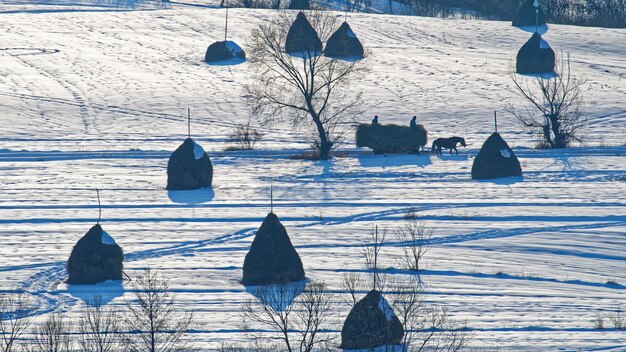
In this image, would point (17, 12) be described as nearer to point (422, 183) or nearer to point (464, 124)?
point (464, 124)

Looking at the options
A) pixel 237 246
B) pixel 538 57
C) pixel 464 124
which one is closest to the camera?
pixel 237 246

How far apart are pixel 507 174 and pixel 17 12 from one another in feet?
143

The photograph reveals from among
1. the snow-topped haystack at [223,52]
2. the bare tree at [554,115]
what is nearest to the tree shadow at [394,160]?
the bare tree at [554,115]

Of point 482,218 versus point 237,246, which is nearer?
point 237,246

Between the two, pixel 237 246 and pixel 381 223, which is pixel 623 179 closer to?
pixel 381 223

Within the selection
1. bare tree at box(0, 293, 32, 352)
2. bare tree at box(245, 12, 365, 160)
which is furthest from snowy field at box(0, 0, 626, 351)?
bare tree at box(245, 12, 365, 160)

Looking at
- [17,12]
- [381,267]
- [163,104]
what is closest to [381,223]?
[381,267]

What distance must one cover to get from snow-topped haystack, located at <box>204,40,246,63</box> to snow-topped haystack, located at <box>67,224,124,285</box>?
35368 mm

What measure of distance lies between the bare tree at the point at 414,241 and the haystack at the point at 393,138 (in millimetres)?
10741

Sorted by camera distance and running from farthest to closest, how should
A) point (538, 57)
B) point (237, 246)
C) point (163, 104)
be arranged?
point (538, 57) < point (163, 104) < point (237, 246)

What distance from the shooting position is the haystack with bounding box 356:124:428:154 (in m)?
42.0

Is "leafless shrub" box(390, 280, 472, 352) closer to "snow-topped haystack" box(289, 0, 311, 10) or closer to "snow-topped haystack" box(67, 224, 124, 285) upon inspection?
"snow-topped haystack" box(67, 224, 124, 285)

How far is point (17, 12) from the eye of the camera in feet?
240

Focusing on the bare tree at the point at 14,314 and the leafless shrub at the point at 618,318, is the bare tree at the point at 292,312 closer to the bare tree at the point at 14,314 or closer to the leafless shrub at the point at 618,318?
the bare tree at the point at 14,314
